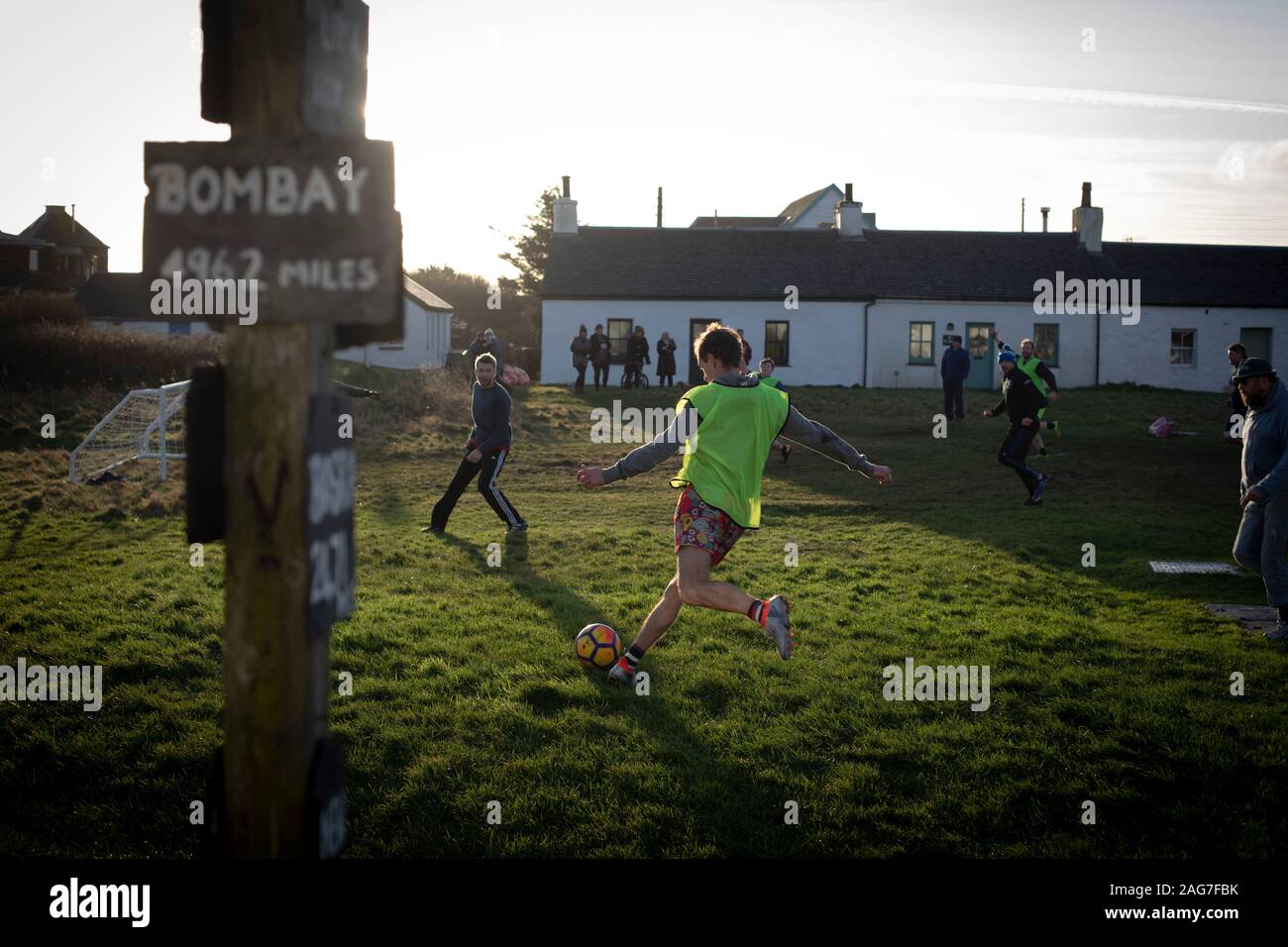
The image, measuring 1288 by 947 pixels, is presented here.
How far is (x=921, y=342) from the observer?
4100 cm

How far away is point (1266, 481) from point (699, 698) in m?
4.59

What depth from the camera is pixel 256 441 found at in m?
2.77

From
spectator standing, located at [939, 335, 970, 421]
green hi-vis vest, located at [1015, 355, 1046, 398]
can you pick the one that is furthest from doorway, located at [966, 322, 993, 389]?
green hi-vis vest, located at [1015, 355, 1046, 398]

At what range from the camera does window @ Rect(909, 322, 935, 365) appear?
4091 cm

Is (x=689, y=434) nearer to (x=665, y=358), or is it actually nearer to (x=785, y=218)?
(x=665, y=358)

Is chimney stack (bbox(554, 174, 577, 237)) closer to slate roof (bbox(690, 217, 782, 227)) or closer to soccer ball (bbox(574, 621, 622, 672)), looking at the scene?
slate roof (bbox(690, 217, 782, 227))

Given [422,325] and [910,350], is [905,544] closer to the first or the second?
[910,350]

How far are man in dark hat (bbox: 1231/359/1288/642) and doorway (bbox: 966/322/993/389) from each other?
1278 inches

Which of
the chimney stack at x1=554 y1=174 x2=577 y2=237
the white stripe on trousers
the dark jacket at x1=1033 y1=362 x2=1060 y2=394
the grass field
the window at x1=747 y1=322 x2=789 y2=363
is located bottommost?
the grass field

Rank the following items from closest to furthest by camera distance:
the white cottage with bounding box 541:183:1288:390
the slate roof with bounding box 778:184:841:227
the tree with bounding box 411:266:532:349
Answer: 1. the white cottage with bounding box 541:183:1288:390
2. the slate roof with bounding box 778:184:841:227
3. the tree with bounding box 411:266:532:349

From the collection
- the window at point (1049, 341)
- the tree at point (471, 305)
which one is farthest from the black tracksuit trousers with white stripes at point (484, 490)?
the tree at point (471, 305)

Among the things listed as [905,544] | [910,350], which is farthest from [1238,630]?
[910,350]
